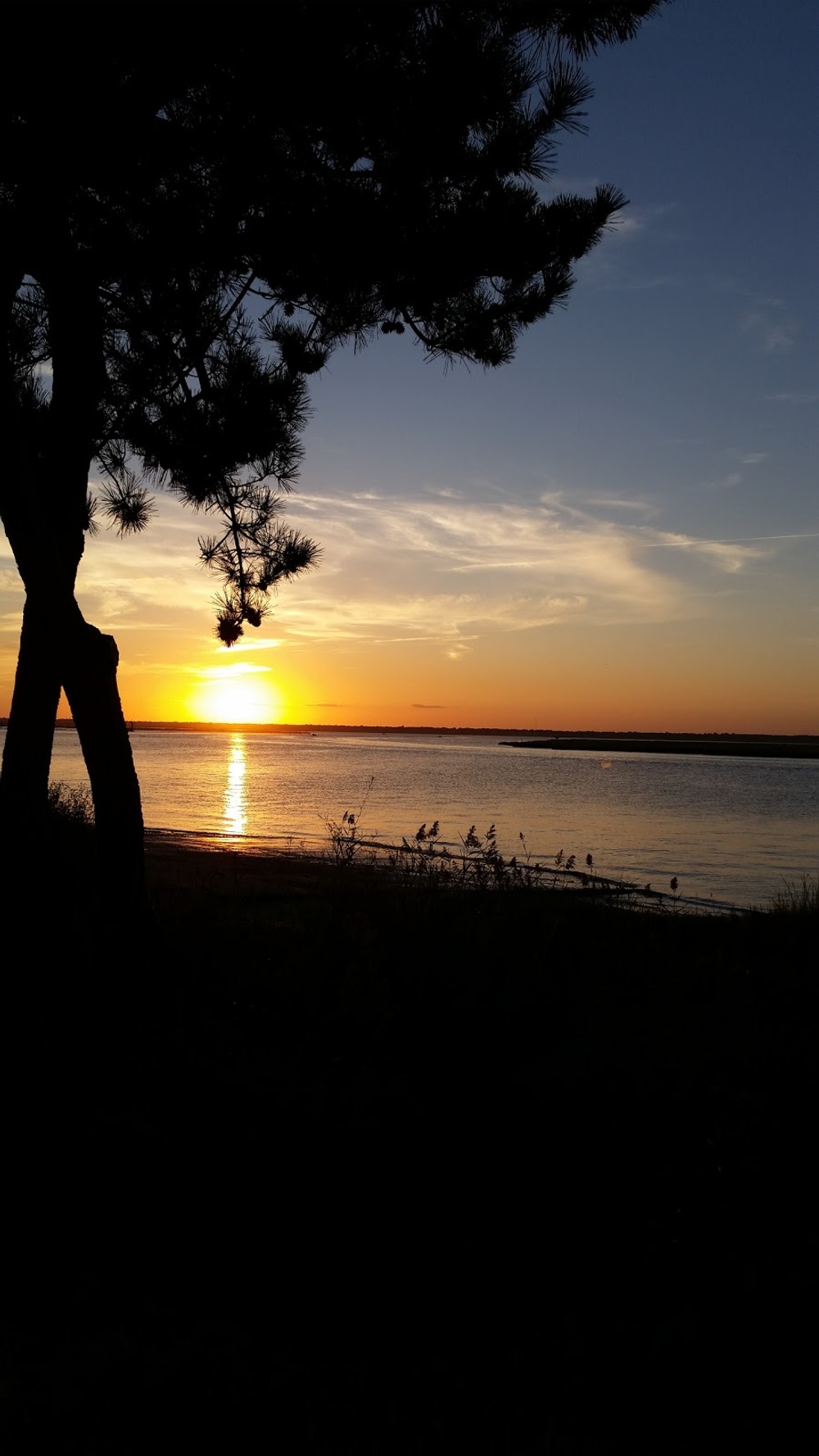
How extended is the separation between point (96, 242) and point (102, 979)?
15.2 feet

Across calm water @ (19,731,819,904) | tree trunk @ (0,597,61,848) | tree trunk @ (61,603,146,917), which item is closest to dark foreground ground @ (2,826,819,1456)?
tree trunk @ (61,603,146,917)

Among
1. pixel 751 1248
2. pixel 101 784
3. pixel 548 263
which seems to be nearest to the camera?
pixel 751 1248

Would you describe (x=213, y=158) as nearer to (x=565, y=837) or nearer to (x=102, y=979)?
(x=102, y=979)

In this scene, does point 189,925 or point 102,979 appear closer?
point 102,979

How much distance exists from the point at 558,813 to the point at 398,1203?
1218 inches

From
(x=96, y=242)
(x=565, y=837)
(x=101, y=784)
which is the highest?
(x=96, y=242)

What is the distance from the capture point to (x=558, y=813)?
3431 cm

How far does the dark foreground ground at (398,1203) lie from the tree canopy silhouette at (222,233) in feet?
4.92

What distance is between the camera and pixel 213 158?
6.28 meters

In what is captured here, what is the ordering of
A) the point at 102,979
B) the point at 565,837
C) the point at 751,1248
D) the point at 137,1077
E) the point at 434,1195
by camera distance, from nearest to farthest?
the point at 751,1248 < the point at 434,1195 < the point at 137,1077 < the point at 102,979 < the point at 565,837

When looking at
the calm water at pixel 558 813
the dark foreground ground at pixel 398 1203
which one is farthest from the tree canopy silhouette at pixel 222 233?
the calm water at pixel 558 813

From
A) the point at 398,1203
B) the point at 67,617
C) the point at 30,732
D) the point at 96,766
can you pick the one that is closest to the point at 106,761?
the point at 96,766

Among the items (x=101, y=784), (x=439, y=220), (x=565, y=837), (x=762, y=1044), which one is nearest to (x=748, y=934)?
(x=762, y=1044)

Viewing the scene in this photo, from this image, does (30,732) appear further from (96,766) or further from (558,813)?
(558,813)
